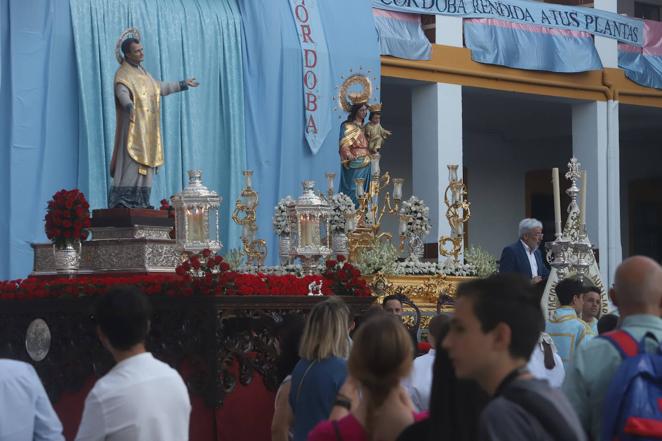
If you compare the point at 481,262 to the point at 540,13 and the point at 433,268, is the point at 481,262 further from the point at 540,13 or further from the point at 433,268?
the point at 540,13

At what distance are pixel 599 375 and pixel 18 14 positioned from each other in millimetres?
12290

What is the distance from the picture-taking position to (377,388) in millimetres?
4219

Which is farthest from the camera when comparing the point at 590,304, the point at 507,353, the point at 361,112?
the point at 361,112

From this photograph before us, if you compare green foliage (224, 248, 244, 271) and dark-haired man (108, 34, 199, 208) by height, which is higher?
dark-haired man (108, 34, 199, 208)

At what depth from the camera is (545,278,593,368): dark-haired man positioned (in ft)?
27.9

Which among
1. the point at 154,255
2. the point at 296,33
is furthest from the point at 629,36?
the point at 154,255

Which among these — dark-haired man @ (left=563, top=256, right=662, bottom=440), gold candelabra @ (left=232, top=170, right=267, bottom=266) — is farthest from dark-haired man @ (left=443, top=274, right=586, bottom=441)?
gold candelabra @ (left=232, top=170, right=267, bottom=266)

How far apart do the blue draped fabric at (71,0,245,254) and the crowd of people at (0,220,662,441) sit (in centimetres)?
1077

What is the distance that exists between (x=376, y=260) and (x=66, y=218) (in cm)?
409

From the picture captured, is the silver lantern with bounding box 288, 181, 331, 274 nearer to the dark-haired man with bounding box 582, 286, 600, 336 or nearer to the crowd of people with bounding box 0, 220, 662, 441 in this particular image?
the dark-haired man with bounding box 582, 286, 600, 336

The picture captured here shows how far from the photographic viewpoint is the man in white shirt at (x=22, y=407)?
490cm

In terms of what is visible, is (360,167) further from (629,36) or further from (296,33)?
(629,36)

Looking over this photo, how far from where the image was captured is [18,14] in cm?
1562

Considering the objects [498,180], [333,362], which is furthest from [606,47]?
[333,362]
